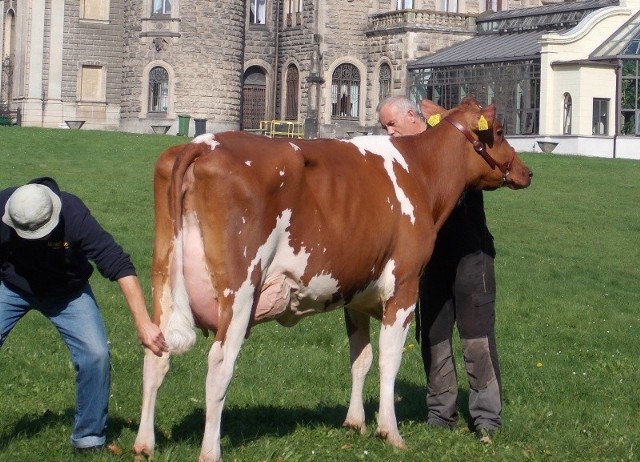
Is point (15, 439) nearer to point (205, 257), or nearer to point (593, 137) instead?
point (205, 257)

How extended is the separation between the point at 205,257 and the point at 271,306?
0.61 m

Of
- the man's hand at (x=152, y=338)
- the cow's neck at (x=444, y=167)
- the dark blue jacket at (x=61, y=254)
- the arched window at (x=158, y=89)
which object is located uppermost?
the arched window at (x=158, y=89)

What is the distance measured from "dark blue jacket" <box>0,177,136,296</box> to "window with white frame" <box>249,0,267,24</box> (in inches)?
2338

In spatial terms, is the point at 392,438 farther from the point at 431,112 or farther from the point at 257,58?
the point at 257,58

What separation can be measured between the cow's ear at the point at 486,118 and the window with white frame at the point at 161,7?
53994mm

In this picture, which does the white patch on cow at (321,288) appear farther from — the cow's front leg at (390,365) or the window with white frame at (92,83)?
the window with white frame at (92,83)

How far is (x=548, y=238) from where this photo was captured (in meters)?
25.4

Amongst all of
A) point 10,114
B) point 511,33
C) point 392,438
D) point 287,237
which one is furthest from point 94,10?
point 287,237

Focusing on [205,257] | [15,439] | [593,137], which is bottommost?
[15,439]

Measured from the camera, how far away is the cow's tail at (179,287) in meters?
7.80

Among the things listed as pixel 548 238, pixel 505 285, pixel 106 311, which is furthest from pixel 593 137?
pixel 106 311

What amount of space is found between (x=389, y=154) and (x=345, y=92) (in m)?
55.7

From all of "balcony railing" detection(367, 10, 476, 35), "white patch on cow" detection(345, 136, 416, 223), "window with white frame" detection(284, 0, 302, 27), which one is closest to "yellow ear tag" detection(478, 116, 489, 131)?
"white patch on cow" detection(345, 136, 416, 223)

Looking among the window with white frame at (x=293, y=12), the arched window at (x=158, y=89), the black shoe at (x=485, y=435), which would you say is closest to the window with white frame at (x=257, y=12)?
the window with white frame at (x=293, y=12)
